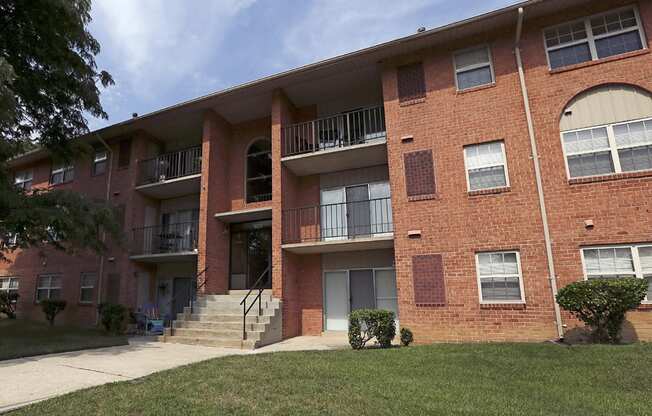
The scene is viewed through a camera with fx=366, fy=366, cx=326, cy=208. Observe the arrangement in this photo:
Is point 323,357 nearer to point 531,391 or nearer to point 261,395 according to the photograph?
point 261,395

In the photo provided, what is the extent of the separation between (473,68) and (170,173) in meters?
12.1

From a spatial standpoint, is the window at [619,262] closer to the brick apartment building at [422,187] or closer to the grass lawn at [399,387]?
the brick apartment building at [422,187]

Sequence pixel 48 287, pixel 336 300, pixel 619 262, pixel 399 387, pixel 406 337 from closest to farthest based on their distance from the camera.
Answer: pixel 399 387 → pixel 619 262 → pixel 406 337 → pixel 336 300 → pixel 48 287

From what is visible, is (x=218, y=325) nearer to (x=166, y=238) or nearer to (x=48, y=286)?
(x=166, y=238)

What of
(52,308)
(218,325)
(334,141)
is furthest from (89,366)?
(52,308)

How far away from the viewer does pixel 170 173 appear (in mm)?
15445

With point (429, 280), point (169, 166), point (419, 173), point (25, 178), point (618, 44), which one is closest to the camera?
point (618, 44)

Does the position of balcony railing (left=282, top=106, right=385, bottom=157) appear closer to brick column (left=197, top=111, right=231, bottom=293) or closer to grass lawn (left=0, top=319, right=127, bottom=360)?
brick column (left=197, top=111, right=231, bottom=293)

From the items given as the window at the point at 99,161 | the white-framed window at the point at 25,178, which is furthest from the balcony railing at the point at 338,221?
the white-framed window at the point at 25,178

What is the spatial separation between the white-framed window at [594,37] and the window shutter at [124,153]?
15.4 meters

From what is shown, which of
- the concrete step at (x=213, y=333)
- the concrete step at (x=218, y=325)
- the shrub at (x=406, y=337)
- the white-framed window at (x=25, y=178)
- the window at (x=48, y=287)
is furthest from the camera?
the white-framed window at (x=25, y=178)

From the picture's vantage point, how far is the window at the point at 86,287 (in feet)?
49.3

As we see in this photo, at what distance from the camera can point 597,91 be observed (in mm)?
9000

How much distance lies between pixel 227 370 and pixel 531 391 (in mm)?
4546
